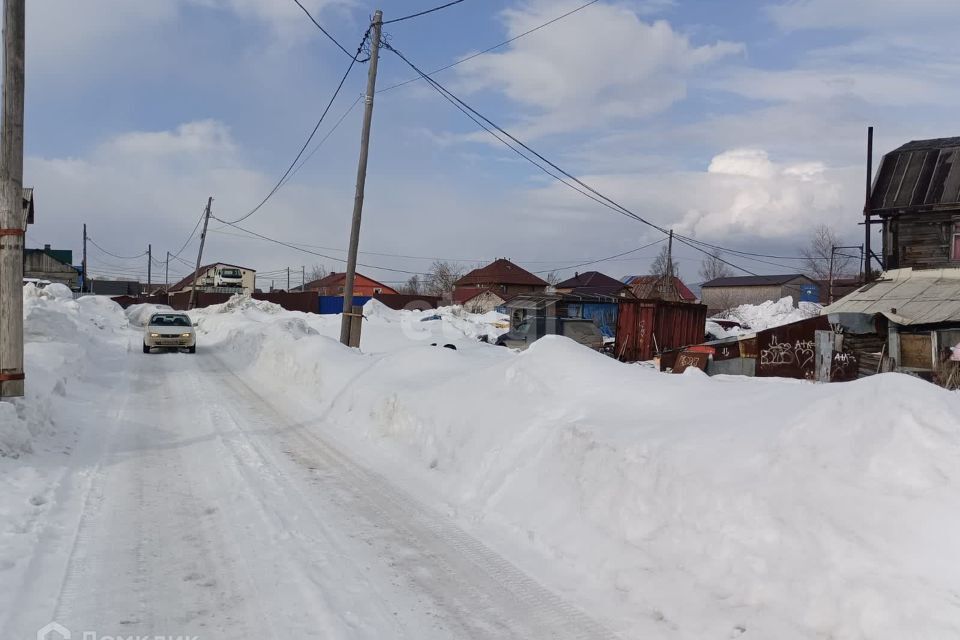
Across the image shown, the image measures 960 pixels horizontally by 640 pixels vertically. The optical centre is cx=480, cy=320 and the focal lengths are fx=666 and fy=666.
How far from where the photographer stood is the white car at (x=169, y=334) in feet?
77.5

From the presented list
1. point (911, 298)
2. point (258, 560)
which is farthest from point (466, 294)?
point (258, 560)

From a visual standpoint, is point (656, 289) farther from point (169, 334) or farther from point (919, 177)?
point (169, 334)

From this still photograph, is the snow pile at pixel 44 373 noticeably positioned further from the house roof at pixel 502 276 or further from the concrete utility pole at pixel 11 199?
the house roof at pixel 502 276

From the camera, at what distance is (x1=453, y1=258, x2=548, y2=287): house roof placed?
7981 cm

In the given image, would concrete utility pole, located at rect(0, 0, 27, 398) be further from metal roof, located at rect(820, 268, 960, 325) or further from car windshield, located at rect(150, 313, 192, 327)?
metal roof, located at rect(820, 268, 960, 325)

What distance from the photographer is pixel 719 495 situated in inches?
189

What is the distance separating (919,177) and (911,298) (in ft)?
19.9

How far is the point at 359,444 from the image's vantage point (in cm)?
956

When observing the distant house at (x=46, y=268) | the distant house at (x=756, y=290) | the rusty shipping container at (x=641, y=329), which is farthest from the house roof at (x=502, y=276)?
the rusty shipping container at (x=641, y=329)

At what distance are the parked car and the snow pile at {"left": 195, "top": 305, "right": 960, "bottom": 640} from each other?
64.4ft

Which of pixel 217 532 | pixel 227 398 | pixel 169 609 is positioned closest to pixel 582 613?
pixel 169 609

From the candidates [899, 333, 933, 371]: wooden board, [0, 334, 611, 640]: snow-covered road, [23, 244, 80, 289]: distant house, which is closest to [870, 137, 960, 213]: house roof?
[899, 333, 933, 371]: wooden board

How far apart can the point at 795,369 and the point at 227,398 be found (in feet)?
66.1

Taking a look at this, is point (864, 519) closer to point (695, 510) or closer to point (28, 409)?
point (695, 510)
